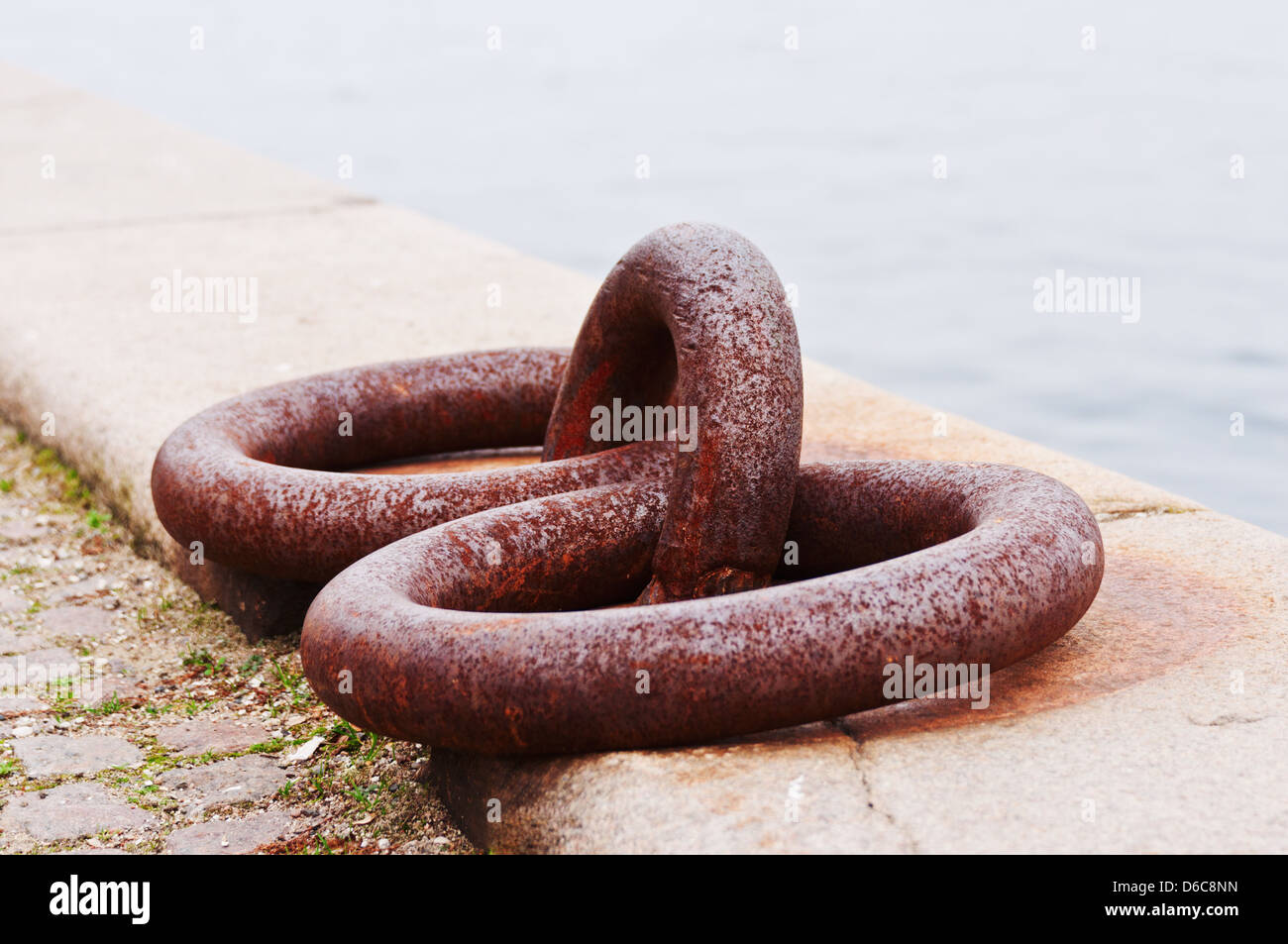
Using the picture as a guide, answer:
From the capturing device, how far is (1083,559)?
2.42 m

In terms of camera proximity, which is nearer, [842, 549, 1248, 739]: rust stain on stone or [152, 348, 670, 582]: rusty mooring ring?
[842, 549, 1248, 739]: rust stain on stone

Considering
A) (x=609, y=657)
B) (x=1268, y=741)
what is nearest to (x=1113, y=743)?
(x=1268, y=741)

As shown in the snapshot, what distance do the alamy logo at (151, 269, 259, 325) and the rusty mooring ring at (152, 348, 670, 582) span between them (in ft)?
5.91

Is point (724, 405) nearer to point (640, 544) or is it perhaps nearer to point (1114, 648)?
point (640, 544)

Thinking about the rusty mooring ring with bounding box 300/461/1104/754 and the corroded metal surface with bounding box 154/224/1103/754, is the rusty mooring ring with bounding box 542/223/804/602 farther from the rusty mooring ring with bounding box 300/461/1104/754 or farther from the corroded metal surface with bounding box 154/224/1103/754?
the rusty mooring ring with bounding box 300/461/1104/754

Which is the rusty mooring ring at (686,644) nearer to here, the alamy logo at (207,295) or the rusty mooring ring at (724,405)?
the rusty mooring ring at (724,405)

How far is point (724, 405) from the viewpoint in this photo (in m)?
2.57

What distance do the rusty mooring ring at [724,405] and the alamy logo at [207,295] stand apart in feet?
10.2

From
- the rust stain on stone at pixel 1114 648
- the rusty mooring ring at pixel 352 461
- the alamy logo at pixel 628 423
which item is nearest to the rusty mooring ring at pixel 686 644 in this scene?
the rust stain on stone at pixel 1114 648
